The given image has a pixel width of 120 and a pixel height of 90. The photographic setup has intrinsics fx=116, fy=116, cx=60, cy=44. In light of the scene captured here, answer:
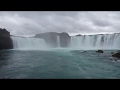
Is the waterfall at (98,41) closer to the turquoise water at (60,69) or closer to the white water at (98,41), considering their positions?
the white water at (98,41)

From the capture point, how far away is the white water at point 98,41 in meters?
29.5

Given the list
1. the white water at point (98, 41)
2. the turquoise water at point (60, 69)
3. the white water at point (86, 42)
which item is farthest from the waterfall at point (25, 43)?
the turquoise water at point (60, 69)

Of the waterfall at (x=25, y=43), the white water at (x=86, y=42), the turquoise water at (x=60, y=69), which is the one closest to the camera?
the turquoise water at (x=60, y=69)

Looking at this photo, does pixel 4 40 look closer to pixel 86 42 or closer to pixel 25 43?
pixel 25 43

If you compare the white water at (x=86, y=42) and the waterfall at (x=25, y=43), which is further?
the white water at (x=86, y=42)

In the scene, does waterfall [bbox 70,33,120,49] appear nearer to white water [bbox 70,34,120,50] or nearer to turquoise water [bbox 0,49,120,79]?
white water [bbox 70,34,120,50]

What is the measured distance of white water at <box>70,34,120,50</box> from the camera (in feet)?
96.8

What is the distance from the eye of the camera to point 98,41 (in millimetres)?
33375

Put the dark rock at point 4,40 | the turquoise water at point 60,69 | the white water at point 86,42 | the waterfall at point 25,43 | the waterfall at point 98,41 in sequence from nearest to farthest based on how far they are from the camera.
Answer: the turquoise water at point 60,69
the dark rock at point 4,40
the waterfall at point 25,43
the white water at point 86,42
the waterfall at point 98,41
